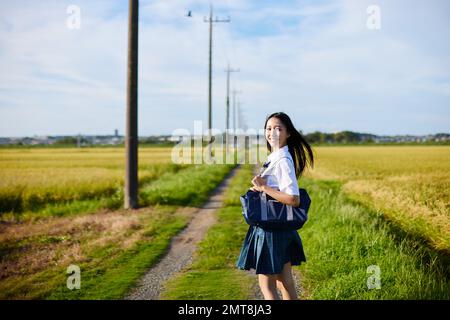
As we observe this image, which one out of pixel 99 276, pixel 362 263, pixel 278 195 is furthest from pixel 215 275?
pixel 278 195

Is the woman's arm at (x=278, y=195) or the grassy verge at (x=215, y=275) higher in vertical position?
the woman's arm at (x=278, y=195)

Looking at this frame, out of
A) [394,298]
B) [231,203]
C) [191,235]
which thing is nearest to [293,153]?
[394,298]

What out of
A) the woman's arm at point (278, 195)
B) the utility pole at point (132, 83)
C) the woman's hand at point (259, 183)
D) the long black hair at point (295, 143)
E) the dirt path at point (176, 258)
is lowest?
the dirt path at point (176, 258)

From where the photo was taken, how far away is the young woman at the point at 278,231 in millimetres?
3379

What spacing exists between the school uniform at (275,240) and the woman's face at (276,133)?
2.4 inches

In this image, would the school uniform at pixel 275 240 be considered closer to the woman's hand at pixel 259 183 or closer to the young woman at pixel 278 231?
the young woman at pixel 278 231

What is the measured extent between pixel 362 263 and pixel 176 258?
9.90 feet

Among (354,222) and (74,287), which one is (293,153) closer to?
(74,287)

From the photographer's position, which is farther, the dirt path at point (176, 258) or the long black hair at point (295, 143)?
the dirt path at point (176, 258)

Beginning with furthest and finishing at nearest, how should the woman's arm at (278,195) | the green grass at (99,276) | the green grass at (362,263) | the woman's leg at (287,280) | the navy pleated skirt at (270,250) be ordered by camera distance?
1. the green grass at (99,276)
2. the green grass at (362,263)
3. the woman's leg at (287,280)
4. the navy pleated skirt at (270,250)
5. the woman's arm at (278,195)

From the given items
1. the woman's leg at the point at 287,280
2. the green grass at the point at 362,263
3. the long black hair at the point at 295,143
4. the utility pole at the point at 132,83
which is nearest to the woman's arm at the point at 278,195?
the long black hair at the point at 295,143

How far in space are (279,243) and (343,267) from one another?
96.6 inches

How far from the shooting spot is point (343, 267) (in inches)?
221

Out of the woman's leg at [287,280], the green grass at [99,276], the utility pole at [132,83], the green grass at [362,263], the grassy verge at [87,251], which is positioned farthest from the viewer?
the utility pole at [132,83]
